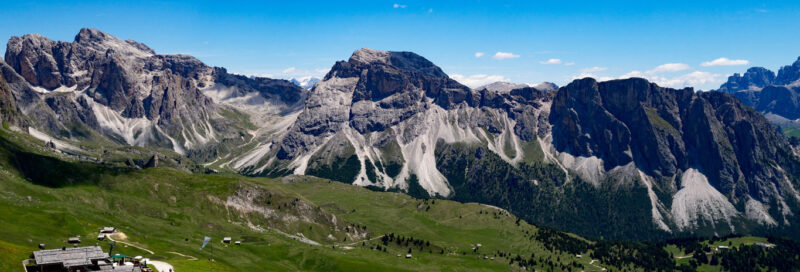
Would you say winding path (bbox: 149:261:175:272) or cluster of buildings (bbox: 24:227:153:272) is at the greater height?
cluster of buildings (bbox: 24:227:153:272)

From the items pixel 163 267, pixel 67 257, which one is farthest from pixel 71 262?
pixel 163 267

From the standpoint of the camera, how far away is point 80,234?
19338 cm

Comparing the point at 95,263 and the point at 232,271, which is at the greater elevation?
the point at 95,263

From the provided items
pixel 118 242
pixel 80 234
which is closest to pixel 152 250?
pixel 118 242

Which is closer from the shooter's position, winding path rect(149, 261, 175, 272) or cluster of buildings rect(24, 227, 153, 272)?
cluster of buildings rect(24, 227, 153, 272)

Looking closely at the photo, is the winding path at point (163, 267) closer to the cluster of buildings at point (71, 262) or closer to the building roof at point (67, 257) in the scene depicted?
the cluster of buildings at point (71, 262)

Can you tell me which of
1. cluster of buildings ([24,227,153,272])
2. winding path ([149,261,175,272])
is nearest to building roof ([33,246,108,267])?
cluster of buildings ([24,227,153,272])

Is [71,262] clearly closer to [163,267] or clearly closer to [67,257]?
[67,257]

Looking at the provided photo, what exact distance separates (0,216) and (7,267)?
103m

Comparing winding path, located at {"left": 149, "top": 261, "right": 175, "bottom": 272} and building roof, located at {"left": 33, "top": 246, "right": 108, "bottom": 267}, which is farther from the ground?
building roof, located at {"left": 33, "top": 246, "right": 108, "bottom": 267}

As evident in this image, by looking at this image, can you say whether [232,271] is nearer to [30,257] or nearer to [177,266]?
[177,266]

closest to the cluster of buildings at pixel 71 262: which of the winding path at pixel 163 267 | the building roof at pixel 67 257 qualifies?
the building roof at pixel 67 257

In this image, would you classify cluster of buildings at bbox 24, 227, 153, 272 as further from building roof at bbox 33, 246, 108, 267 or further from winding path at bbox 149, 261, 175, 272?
winding path at bbox 149, 261, 175, 272

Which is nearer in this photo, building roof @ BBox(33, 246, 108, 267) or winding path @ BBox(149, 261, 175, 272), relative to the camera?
building roof @ BBox(33, 246, 108, 267)
